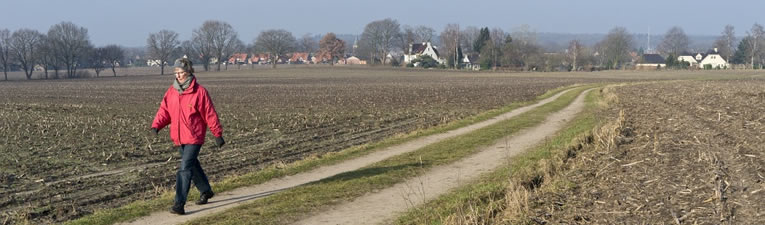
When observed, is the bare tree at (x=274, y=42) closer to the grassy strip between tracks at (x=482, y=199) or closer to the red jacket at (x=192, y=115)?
the grassy strip between tracks at (x=482, y=199)

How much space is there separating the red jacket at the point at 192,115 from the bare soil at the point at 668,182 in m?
4.34

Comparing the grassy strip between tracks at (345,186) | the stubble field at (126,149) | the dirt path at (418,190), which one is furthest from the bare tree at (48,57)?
the dirt path at (418,190)

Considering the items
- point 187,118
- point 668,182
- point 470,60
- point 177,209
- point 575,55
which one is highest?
point 575,55

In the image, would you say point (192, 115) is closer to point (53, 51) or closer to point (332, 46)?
point (53, 51)

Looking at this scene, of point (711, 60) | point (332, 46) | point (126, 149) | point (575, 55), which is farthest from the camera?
point (711, 60)

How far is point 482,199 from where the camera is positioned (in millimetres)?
10602

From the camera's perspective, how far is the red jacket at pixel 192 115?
32.2 feet

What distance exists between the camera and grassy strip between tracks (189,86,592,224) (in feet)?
32.0

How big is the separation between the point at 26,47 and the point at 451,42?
78.3 meters

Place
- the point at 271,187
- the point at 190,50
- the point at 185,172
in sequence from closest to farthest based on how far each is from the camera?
the point at 185,172
the point at 271,187
the point at 190,50

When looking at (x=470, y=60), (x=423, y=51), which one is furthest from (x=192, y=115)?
(x=423, y=51)

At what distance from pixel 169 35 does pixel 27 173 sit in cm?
13774

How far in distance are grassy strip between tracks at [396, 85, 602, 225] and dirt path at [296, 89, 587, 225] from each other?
0.80 ft

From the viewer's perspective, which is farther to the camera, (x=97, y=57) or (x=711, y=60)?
(x=711, y=60)
